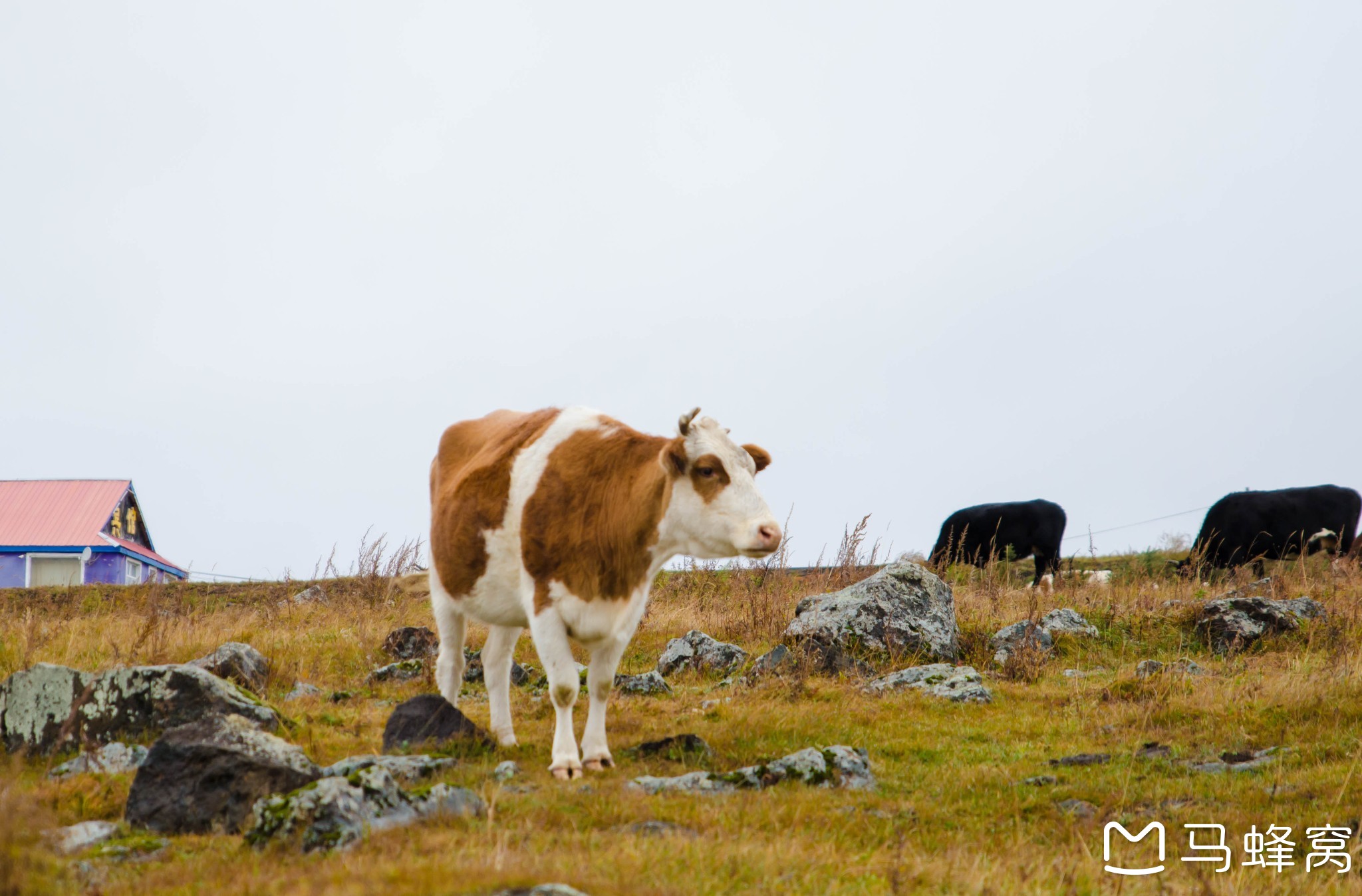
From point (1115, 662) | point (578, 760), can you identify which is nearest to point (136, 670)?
point (578, 760)

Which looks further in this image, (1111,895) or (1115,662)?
(1115,662)

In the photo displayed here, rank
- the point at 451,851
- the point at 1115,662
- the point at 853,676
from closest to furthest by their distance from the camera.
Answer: the point at 451,851 → the point at 853,676 → the point at 1115,662

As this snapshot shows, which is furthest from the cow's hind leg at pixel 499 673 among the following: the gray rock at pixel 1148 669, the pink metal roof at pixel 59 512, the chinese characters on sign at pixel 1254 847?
the pink metal roof at pixel 59 512

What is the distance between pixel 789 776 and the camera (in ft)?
22.2

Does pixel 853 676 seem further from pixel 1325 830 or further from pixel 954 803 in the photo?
pixel 1325 830

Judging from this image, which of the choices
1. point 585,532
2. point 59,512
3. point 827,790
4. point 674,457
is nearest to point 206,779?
point 585,532

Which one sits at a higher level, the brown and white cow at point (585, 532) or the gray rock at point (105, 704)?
the brown and white cow at point (585, 532)

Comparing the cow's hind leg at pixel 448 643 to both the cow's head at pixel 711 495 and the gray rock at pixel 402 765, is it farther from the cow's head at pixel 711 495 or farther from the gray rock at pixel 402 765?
the cow's head at pixel 711 495

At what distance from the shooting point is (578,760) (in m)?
7.01

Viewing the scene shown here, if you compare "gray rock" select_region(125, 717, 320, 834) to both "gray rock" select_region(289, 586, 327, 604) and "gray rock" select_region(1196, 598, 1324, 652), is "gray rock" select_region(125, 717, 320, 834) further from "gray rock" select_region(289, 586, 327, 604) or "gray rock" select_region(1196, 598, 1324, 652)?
"gray rock" select_region(289, 586, 327, 604)

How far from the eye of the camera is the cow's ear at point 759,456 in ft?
26.2

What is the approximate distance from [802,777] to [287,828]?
124 inches

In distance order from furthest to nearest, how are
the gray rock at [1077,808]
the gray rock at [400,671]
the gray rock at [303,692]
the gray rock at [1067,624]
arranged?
the gray rock at [1067,624], the gray rock at [400,671], the gray rock at [303,692], the gray rock at [1077,808]

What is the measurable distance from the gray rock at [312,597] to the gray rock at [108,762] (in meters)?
9.87
